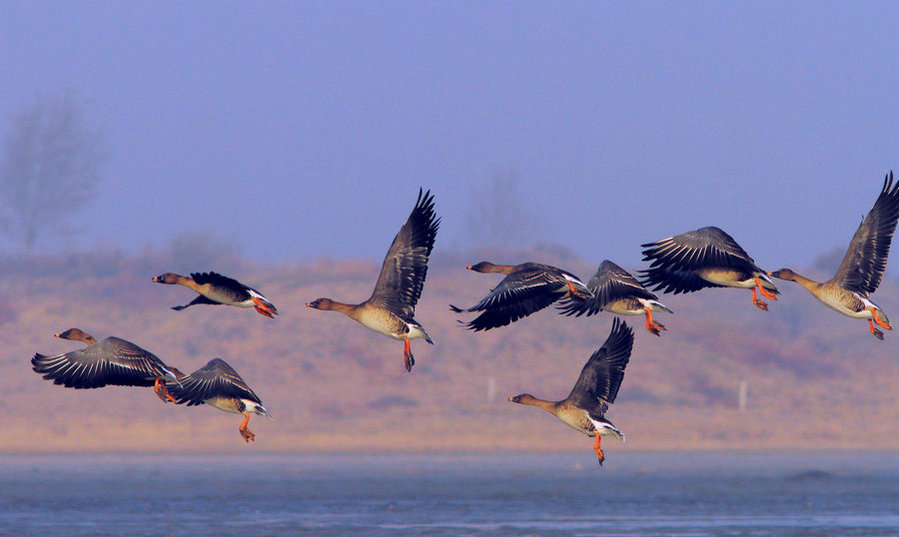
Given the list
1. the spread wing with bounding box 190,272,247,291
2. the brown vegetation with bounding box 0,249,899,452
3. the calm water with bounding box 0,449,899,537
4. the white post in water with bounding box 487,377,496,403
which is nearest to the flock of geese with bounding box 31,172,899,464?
the spread wing with bounding box 190,272,247,291

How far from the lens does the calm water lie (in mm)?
44031

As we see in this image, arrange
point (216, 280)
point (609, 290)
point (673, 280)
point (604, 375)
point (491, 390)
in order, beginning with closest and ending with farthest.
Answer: point (216, 280) → point (609, 290) → point (673, 280) → point (604, 375) → point (491, 390)

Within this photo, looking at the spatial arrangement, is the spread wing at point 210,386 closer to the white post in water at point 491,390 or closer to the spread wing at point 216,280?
the spread wing at point 216,280

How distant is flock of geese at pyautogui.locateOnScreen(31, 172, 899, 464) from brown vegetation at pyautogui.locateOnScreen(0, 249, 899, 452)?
1969 inches

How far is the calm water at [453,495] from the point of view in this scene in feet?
144

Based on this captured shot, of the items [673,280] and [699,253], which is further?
[673,280]

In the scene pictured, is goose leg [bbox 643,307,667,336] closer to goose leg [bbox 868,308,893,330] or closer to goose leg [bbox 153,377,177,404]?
goose leg [bbox 868,308,893,330]

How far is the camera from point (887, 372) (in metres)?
85.0

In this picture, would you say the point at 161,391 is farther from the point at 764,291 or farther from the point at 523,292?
the point at 764,291

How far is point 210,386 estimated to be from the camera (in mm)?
19516

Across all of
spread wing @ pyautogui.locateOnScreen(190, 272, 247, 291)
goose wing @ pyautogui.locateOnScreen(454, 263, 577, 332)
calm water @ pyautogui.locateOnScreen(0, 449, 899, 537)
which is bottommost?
calm water @ pyautogui.locateOnScreen(0, 449, 899, 537)

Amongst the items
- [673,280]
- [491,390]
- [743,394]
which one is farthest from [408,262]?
[743,394]

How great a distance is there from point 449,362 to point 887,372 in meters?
27.5

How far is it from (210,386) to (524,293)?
461 centimetres
